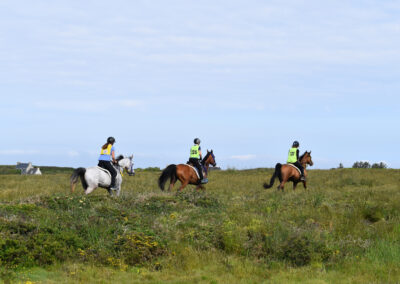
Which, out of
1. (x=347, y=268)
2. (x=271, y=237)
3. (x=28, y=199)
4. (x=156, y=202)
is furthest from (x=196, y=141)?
(x=347, y=268)

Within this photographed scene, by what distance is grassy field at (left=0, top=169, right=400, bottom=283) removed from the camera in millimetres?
10406

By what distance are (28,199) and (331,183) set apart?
19737mm

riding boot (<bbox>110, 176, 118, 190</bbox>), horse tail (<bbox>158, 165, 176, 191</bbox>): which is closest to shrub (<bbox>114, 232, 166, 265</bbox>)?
riding boot (<bbox>110, 176, 118, 190</bbox>)

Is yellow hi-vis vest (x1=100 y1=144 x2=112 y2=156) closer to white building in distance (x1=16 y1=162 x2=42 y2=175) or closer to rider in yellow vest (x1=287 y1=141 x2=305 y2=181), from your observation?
rider in yellow vest (x1=287 y1=141 x2=305 y2=181)

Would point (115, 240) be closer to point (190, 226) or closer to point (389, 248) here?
point (190, 226)

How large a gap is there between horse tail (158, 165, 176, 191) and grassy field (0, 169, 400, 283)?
5.59 meters

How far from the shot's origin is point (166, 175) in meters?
21.8

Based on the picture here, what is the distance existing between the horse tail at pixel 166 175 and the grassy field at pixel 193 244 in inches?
220

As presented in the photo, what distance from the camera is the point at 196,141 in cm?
2262

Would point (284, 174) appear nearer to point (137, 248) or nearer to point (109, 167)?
point (109, 167)

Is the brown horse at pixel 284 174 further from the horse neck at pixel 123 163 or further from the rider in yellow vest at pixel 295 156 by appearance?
the horse neck at pixel 123 163

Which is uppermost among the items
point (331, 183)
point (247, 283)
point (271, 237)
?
point (331, 183)

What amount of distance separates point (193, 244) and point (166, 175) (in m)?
9.85

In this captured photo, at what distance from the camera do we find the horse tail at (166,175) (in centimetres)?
2170
